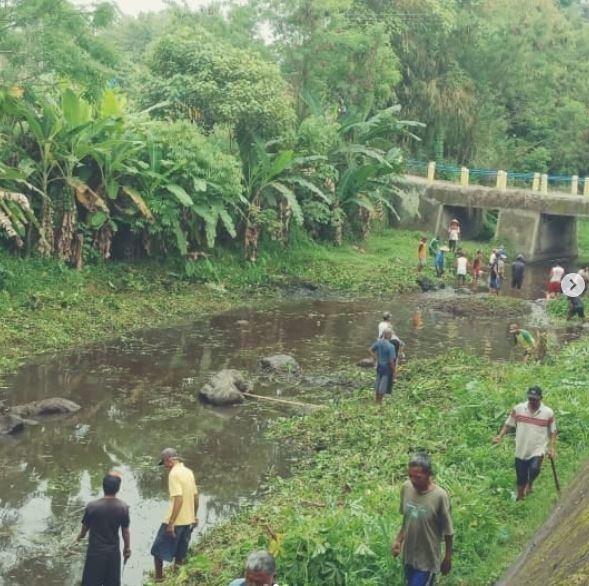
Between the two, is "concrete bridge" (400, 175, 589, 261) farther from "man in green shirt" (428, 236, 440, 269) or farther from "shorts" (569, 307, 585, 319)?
"shorts" (569, 307, 585, 319)

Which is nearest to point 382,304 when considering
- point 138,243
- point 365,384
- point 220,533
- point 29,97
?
point 138,243

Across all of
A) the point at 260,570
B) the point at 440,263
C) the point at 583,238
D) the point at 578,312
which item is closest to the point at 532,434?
the point at 260,570

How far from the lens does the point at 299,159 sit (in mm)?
25828

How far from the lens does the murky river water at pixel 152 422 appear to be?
9914mm

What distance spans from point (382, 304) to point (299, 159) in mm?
4692

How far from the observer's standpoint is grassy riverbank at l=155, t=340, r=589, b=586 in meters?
7.86

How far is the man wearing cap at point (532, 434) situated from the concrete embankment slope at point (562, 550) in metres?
0.65

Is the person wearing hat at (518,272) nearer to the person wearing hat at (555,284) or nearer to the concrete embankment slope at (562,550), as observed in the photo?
Result: the person wearing hat at (555,284)

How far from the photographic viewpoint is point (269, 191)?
25.8 metres

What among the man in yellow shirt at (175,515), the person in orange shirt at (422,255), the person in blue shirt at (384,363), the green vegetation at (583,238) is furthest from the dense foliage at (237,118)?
the man in yellow shirt at (175,515)

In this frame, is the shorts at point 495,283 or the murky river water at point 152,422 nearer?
the murky river water at point 152,422

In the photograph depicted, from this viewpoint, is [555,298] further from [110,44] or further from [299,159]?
[110,44]

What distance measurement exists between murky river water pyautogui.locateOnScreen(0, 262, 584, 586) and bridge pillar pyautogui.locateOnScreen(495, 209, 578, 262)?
11.7 m

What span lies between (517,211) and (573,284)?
42.7 feet
